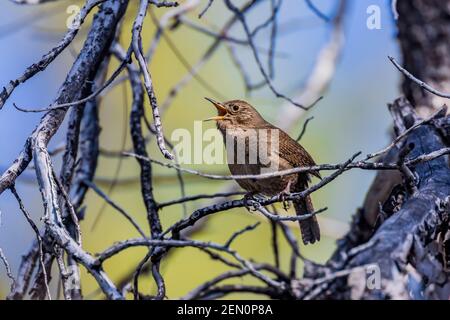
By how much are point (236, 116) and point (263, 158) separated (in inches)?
21.6

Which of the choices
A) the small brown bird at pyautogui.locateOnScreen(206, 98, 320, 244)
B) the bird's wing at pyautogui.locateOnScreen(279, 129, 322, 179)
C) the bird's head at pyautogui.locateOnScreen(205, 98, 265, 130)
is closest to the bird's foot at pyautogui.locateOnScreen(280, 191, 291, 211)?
the small brown bird at pyautogui.locateOnScreen(206, 98, 320, 244)

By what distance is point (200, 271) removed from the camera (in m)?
6.67

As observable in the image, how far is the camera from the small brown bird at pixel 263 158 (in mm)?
4535

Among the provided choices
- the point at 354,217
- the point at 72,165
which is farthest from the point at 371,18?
the point at 72,165

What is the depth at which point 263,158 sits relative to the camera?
4.60 meters

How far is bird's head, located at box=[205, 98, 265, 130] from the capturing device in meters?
4.99

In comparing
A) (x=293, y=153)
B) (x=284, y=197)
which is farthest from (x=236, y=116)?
(x=284, y=197)

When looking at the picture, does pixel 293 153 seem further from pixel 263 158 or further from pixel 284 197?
pixel 284 197

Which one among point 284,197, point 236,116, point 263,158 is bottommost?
point 284,197

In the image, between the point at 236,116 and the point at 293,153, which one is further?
the point at 236,116

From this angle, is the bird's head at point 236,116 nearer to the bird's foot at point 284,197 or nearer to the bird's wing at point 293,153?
the bird's wing at point 293,153

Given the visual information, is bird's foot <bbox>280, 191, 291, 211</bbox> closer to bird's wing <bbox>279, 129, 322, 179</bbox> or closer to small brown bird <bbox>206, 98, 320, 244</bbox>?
small brown bird <bbox>206, 98, 320, 244</bbox>
